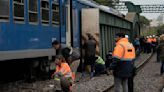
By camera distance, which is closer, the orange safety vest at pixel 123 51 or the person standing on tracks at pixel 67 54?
the orange safety vest at pixel 123 51

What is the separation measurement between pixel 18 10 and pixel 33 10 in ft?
4.01

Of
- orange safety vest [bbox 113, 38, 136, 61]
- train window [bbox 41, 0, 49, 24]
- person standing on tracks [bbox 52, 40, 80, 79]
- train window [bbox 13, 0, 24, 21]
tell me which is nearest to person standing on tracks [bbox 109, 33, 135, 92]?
orange safety vest [bbox 113, 38, 136, 61]

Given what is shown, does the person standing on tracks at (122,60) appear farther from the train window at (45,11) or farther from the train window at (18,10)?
the train window at (45,11)

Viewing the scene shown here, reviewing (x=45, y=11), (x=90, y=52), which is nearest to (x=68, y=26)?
(x=90, y=52)

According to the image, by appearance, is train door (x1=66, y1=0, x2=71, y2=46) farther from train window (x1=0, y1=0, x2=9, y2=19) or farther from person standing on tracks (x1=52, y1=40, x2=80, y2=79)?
train window (x1=0, y1=0, x2=9, y2=19)

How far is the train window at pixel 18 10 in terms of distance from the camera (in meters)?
12.9

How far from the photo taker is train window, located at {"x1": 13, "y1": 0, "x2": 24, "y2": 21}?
1293cm

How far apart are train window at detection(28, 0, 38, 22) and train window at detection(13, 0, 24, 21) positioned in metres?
0.55

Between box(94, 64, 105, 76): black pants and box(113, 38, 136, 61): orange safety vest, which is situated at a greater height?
box(113, 38, 136, 61): orange safety vest

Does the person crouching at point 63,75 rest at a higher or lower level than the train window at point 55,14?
lower

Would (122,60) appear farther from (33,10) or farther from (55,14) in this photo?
(55,14)

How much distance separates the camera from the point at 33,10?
47.0ft

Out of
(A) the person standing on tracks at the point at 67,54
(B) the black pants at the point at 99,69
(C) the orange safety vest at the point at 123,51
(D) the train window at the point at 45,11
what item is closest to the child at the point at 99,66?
(B) the black pants at the point at 99,69

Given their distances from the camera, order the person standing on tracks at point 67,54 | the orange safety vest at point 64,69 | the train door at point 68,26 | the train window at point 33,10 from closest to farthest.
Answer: the orange safety vest at point 64,69, the person standing on tracks at point 67,54, the train window at point 33,10, the train door at point 68,26
